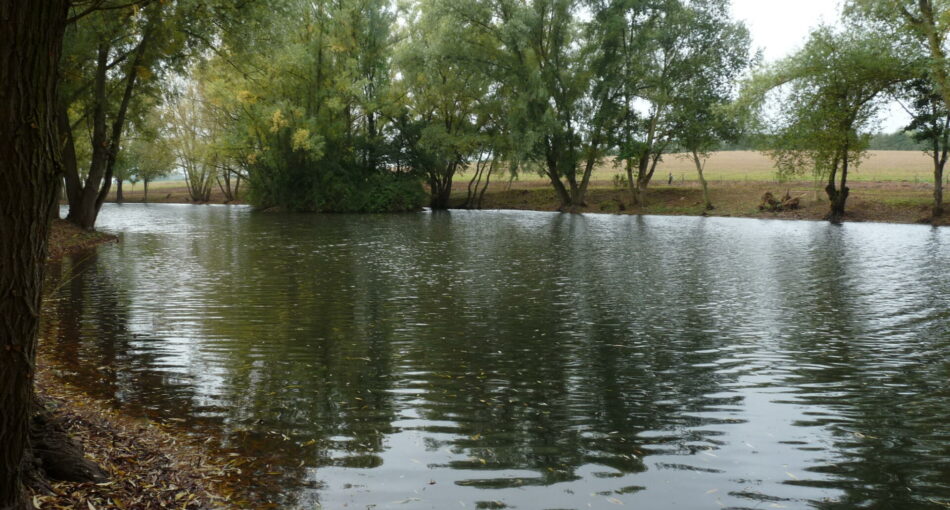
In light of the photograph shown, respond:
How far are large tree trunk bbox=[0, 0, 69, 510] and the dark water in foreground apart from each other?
191 cm

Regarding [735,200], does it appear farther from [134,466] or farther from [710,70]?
[134,466]

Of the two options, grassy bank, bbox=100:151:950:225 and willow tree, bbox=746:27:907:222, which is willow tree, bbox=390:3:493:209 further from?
willow tree, bbox=746:27:907:222

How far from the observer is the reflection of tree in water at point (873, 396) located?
17.5 ft

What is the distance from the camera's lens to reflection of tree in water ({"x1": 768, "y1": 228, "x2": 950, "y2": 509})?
5328 mm

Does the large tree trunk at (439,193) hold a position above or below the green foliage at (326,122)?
below

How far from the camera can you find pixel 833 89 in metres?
40.6

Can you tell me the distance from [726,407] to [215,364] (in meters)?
6.48

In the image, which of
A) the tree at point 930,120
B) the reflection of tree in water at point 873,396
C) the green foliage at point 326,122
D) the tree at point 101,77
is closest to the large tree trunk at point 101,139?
the tree at point 101,77

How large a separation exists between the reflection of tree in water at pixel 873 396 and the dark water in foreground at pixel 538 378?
31 millimetres

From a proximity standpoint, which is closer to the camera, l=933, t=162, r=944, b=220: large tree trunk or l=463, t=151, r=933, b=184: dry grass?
l=933, t=162, r=944, b=220: large tree trunk

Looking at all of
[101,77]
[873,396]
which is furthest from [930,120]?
[101,77]

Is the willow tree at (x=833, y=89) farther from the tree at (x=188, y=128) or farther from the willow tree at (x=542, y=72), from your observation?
the tree at (x=188, y=128)

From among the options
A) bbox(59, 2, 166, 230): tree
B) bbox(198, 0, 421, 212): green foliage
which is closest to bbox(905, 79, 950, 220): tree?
bbox(198, 0, 421, 212): green foliage

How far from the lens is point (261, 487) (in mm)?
5188
